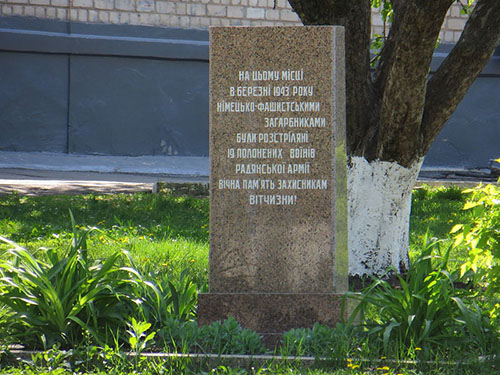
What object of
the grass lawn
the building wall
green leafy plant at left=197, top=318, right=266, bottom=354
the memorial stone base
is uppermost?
the building wall

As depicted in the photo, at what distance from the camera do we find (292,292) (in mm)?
5070

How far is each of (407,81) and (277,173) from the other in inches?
63.9

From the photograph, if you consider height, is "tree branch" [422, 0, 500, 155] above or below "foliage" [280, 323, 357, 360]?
above

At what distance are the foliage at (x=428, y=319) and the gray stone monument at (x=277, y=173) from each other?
48 centimetres

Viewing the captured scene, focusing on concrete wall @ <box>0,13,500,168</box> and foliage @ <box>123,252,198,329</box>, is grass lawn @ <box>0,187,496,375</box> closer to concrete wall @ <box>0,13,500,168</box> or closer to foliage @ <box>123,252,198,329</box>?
foliage @ <box>123,252,198,329</box>

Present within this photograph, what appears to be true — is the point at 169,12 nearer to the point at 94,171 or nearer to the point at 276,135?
the point at 94,171

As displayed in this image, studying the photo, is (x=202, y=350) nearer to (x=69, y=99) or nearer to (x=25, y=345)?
(x=25, y=345)

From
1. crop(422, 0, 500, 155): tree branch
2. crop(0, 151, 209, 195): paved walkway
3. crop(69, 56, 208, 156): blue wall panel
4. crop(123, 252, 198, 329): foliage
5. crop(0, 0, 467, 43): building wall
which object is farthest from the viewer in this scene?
crop(69, 56, 208, 156): blue wall panel

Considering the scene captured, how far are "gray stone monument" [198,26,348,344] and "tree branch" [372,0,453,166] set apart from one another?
1.16 metres

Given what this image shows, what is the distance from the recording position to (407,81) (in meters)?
6.12

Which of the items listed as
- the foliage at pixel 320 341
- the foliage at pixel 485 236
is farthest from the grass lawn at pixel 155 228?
the foliage at pixel 485 236

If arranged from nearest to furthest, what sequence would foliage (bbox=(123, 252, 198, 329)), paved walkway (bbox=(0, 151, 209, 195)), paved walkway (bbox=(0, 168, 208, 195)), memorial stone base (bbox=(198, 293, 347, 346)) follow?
foliage (bbox=(123, 252, 198, 329)) < memorial stone base (bbox=(198, 293, 347, 346)) < paved walkway (bbox=(0, 168, 208, 195)) < paved walkway (bbox=(0, 151, 209, 195))

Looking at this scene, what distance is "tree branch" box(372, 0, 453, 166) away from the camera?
5934 mm

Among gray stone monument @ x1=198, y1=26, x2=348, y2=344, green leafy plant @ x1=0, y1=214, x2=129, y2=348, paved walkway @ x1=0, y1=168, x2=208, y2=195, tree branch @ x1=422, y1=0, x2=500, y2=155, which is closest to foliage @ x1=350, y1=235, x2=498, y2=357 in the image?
gray stone monument @ x1=198, y1=26, x2=348, y2=344
